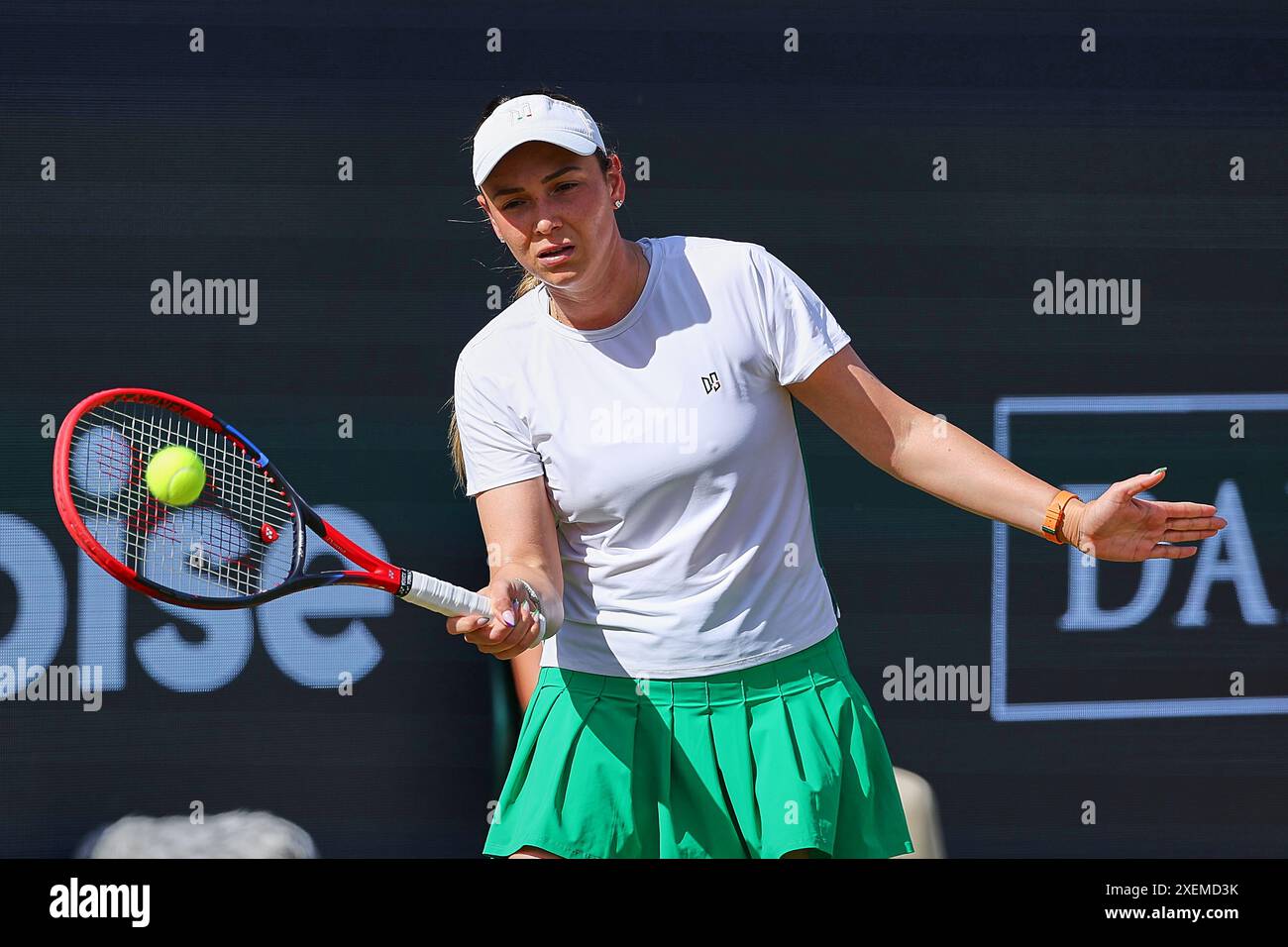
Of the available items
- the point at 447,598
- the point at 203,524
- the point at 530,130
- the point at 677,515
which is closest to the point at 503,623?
the point at 447,598

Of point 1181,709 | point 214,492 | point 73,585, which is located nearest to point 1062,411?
point 1181,709

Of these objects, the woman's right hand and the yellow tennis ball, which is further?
the yellow tennis ball

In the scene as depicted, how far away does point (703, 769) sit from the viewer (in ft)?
7.28

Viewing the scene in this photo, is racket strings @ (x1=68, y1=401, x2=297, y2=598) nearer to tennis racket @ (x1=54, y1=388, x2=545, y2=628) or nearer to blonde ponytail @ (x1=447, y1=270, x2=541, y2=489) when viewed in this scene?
tennis racket @ (x1=54, y1=388, x2=545, y2=628)

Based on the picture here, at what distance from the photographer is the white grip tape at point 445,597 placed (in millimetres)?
2088

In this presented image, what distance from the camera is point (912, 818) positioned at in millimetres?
3385

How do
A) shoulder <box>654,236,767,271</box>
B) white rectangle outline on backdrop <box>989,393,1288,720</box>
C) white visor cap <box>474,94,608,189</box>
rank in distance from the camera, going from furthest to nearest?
1. white rectangle outline on backdrop <box>989,393,1288,720</box>
2. shoulder <box>654,236,767,271</box>
3. white visor cap <box>474,94,608,189</box>

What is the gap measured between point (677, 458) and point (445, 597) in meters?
0.40

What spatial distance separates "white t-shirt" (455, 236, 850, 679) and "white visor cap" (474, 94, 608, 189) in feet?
0.80

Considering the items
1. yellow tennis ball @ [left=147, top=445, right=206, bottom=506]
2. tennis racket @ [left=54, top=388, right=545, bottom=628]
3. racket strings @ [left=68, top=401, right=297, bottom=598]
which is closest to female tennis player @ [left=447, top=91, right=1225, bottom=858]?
tennis racket @ [left=54, top=388, right=545, bottom=628]

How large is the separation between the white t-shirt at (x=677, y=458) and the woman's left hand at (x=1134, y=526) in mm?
428

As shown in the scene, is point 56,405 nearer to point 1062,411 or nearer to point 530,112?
point 530,112

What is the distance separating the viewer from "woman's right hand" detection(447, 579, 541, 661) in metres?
2.04

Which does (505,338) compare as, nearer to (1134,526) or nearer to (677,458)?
(677,458)
